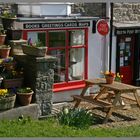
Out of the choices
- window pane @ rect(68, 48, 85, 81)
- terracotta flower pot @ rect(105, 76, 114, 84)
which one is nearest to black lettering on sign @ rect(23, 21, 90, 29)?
window pane @ rect(68, 48, 85, 81)

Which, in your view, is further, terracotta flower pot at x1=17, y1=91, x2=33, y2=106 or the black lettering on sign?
the black lettering on sign

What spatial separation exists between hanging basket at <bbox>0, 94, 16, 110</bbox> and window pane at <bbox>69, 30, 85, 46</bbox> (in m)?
4.10

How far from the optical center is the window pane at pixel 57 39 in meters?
13.3

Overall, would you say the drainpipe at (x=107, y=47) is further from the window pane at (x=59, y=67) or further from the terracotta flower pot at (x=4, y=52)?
the terracotta flower pot at (x=4, y=52)

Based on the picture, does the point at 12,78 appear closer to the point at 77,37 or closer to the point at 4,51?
the point at 4,51

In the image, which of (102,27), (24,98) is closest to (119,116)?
(24,98)

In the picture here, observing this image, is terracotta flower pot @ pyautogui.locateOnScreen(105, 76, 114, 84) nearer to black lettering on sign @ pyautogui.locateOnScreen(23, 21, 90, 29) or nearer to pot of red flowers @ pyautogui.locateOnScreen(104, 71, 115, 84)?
pot of red flowers @ pyautogui.locateOnScreen(104, 71, 115, 84)

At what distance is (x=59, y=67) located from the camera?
13695 mm

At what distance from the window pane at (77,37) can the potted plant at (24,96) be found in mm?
3519

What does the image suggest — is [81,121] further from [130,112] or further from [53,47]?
[53,47]

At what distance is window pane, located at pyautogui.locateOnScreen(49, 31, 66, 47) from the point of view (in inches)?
524

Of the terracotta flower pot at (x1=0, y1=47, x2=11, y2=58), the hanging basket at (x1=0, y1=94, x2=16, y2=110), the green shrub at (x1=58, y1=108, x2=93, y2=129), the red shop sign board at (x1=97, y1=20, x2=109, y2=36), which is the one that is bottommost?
the green shrub at (x1=58, y1=108, x2=93, y2=129)

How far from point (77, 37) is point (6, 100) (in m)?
4.53

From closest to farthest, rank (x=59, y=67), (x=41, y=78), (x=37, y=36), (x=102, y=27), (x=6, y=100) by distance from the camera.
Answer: (x=6, y=100) < (x=41, y=78) < (x=37, y=36) < (x=59, y=67) < (x=102, y=27)
